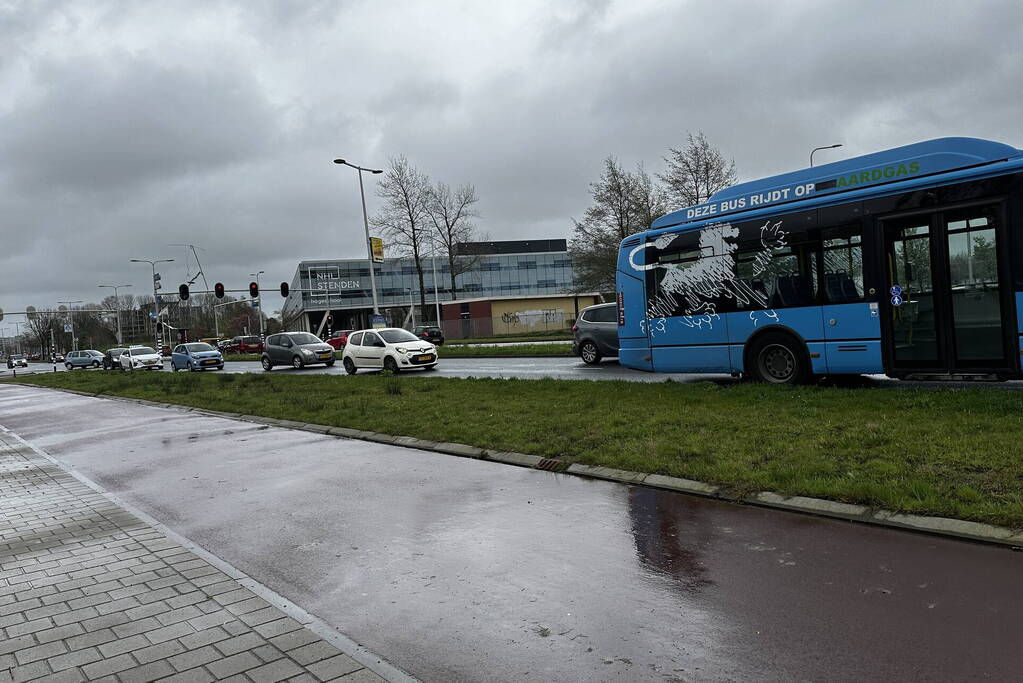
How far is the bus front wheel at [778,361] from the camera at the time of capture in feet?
37.5

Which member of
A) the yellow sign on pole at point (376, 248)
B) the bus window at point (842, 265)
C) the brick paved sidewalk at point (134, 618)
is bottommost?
the brick paved sidewalk at point (134, 618)

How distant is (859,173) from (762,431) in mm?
5124

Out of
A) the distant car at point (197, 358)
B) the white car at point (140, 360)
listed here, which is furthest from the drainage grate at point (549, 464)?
the white car at point (140, 360)

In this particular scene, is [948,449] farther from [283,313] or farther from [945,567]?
[283,313]

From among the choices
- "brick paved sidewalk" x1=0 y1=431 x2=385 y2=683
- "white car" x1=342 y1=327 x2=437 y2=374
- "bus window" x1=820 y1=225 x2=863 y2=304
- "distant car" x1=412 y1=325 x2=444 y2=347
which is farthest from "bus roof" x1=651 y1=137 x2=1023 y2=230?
"distant car" x1=412 y1=325 x2=444 y2=347

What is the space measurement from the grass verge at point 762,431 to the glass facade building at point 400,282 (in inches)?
3474

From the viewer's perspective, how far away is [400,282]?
107875mm

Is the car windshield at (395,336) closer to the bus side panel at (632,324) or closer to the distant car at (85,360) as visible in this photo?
the bus side panel at (632,324)

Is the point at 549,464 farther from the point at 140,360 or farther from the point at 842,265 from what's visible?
the point at 140,360

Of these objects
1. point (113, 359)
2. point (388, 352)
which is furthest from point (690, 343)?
point (113, 359)

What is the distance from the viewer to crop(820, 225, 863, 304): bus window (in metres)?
10.7

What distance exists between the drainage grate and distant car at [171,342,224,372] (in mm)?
34607

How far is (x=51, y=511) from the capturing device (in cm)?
711

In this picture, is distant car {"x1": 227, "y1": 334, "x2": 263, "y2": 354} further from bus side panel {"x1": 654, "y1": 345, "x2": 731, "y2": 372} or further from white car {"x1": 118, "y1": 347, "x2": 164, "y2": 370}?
bus side panel {"x1": 654, "y1": 345, "x2": 731, "y2": 372}
